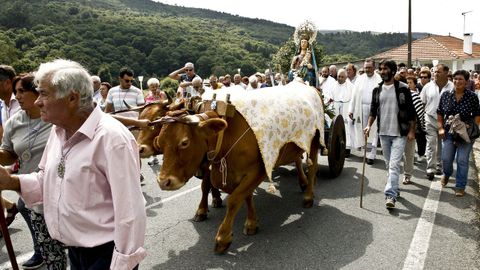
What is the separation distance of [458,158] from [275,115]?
3361 millimetres

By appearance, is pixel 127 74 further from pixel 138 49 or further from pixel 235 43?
pixel 235 43

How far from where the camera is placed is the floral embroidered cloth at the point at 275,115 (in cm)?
445

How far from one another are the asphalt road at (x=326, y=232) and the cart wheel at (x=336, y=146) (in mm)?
352

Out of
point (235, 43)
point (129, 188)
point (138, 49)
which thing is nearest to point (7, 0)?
point (138, 49)

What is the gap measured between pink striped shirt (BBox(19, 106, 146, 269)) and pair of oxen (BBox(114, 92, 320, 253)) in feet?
5.13

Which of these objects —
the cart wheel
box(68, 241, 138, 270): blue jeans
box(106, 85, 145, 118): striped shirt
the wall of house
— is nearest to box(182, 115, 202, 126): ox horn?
box(68, 241, 138, 270): blue jeans

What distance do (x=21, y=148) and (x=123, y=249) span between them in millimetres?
1885

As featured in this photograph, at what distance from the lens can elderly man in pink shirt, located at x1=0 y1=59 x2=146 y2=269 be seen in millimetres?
1955

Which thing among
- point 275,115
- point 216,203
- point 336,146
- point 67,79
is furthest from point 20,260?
point 336,146

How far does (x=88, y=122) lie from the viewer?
6.63 ft

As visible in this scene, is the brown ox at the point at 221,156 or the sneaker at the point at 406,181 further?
the sneaker at the point at 406,181

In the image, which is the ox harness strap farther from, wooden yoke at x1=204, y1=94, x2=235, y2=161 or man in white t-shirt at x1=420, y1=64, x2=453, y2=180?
man in white t-shirt at x1=420, y1=64, x2=453, y2=180

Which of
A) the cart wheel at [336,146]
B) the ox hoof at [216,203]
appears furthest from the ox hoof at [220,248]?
the cart wheel at [336,146]

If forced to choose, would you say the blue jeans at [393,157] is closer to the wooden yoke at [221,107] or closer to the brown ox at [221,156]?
the brown ox at [221,156]
